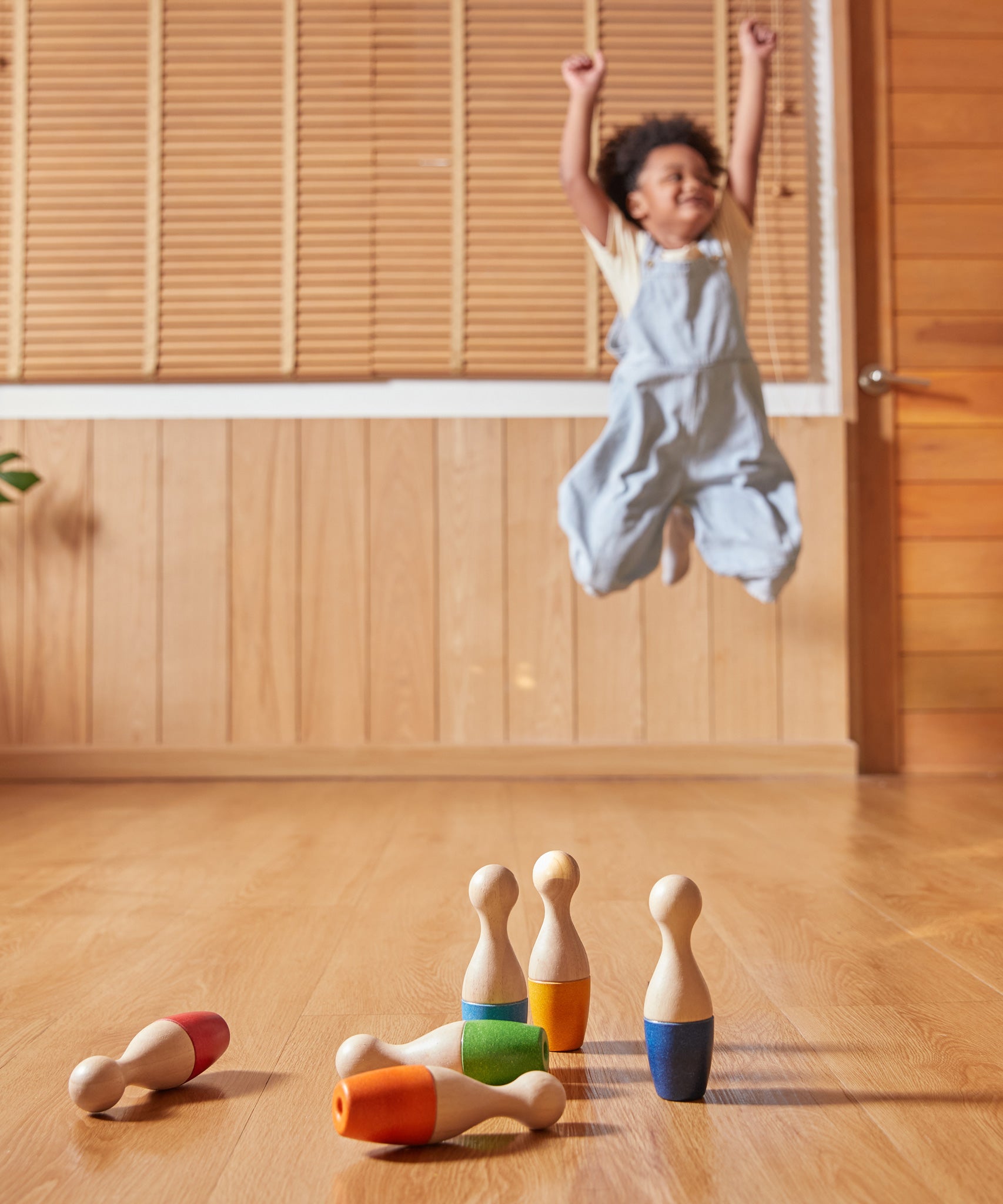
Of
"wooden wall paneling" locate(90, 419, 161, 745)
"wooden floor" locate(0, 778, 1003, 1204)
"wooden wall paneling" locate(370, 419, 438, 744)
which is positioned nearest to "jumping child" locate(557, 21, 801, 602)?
"wooden floor" locate(0, 778, 1003, 1204)

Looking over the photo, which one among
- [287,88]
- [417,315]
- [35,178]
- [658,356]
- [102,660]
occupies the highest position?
[287,88]

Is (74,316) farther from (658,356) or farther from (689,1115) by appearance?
(689,1115)

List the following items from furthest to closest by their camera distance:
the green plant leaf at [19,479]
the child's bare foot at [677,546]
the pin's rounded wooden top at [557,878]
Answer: the green plant leaf at [19,479]
the child's bare foot at [677,546]
the pin's rounded wooden top at [557,878]

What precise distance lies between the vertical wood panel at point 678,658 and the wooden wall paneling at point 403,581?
1.71ft

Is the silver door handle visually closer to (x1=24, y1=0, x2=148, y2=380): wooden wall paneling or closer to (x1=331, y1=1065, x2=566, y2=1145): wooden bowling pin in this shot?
(x1=24, y1=0, x2=148, y2=380): wooden wall paneling

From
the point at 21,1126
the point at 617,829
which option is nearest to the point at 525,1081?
the point at 21,1126

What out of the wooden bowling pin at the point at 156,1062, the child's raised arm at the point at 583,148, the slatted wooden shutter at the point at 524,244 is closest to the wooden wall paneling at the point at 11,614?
the slatted wooden shutter at the point at 524,244

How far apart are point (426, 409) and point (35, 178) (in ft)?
3.71

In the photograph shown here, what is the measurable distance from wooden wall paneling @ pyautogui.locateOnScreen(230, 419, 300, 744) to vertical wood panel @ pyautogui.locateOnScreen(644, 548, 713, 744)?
856mm

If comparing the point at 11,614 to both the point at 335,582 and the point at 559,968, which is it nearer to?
the point at 335,582

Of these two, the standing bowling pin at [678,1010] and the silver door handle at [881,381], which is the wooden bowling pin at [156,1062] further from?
the silver door handle at [881,381]

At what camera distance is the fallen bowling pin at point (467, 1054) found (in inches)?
29.7

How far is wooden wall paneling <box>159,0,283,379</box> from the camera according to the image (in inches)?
107

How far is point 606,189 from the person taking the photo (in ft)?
7.25
